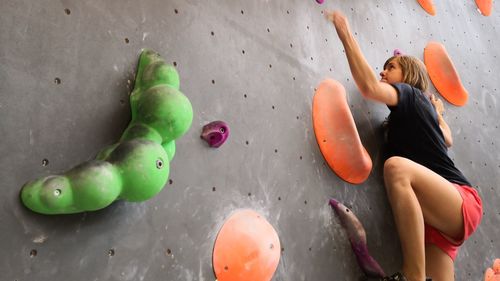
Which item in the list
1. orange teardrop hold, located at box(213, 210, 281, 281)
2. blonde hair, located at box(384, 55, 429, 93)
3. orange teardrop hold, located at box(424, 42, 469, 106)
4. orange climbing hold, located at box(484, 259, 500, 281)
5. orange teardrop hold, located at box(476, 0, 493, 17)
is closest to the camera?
orange teardrop hold, located at box(213, 210, 281, 281)

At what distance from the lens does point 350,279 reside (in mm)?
1359

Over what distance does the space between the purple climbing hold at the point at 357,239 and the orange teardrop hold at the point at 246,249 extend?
1.04 feet

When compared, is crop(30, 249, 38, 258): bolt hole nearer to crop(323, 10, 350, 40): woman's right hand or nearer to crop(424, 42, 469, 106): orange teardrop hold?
crop(323, 10, 350, 40): woman's right hand

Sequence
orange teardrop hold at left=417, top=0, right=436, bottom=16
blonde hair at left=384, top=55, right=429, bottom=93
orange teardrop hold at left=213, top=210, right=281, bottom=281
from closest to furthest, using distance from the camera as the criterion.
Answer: orange teardrop hold at left=213, top=210, right=281, bottom=281
blonde hair at left=384, top=55, right=429, bottom=93
orange teardrop hold at left=417, top=0, right=436, bottom=16

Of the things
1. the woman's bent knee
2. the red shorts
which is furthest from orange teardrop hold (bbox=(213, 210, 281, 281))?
the red shorts

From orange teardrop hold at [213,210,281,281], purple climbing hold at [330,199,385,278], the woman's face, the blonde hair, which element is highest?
the blonde hair

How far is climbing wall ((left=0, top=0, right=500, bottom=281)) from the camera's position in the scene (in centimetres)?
81

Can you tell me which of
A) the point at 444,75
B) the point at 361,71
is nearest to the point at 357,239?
the point at 361,71

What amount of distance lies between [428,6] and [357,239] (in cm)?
154

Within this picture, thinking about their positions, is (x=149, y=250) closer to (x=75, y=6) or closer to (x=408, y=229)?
(x=75, y=6)

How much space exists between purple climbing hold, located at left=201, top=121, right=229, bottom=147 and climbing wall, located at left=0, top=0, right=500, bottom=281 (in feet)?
0.07

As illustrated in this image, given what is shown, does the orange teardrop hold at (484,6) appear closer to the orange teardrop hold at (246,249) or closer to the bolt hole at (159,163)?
the orange teardrop hold at (246,249)

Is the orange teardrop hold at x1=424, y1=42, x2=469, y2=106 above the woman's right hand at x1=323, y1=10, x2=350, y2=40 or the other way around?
the other way around

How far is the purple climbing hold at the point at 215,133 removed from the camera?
1.09 m
